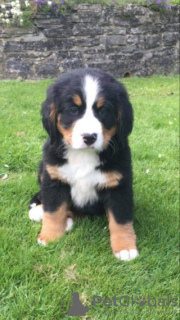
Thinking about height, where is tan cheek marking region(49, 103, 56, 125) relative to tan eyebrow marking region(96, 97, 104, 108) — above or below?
below

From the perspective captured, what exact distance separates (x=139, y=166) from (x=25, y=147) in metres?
1.39

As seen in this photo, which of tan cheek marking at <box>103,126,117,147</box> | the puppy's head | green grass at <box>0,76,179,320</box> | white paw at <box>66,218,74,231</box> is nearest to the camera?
A: green grass at <box>0,76,179,320</box>

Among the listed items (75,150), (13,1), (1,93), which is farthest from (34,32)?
(75,150)

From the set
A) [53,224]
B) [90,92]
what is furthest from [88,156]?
[53,224]

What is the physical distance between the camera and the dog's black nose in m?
2.07

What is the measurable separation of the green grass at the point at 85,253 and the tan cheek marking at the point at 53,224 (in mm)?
71

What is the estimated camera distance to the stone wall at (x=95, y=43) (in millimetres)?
7527

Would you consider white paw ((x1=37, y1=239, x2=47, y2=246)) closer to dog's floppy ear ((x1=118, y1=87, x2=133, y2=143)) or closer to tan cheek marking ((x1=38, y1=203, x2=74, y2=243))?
tan cheek marking ((x1=38, y1=203, x2=74, y2=243))

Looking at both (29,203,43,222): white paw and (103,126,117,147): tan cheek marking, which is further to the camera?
(29,203,43,222): white paw

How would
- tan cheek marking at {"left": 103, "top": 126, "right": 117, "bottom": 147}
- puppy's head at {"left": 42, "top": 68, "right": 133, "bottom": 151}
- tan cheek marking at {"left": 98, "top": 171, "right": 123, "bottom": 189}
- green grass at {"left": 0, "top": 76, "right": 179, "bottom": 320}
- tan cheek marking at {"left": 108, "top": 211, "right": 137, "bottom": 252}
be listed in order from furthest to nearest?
tan cheek marking at {"left": 108, "top": 211, "right": 137, "bottom": 252} < tan cheek marking at {"left": 98, "top": 171, "right": 123, "bottom": 189} < tan cheek marking at {"left": 103, "top": 126, "right": 117, "bottom": 147} < puppy's head at {"left": 42, "top": 68, "right": 133, "bottom": 151} < green grass at {"left": 0, "top": 76, "right": 179, "bottom": 320}

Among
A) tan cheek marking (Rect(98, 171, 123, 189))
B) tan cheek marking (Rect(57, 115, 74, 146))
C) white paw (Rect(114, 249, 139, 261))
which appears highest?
tan cheek marking (Rect(57, 115, 74, 146))

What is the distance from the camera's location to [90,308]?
201 centimetres

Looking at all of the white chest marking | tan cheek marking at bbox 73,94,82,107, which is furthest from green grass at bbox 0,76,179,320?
tan cheek marking at bbox 73,94,82,107

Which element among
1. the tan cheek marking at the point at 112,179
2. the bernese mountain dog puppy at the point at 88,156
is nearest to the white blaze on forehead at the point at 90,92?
the bernese mountain dog puppy at the point at 88,156
